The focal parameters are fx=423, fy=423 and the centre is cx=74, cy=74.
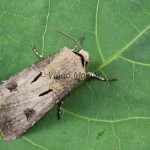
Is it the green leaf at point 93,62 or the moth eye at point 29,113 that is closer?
the green leaf at point 93,62

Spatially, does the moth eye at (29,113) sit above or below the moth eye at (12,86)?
below

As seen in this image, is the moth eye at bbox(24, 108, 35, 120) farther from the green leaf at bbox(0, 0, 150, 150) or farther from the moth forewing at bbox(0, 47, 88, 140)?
the green leaf at bbox(0, 0, 150, 150)

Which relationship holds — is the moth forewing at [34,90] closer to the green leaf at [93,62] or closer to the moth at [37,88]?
the moth at [37,88]

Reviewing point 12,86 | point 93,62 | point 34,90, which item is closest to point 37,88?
point 34,90

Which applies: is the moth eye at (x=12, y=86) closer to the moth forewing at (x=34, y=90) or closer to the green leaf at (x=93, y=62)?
the moth forewing at (x=34, y=90)

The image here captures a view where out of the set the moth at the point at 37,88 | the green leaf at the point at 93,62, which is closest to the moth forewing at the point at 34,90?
the moth at the point at 37,88

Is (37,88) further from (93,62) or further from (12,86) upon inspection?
(93,62)

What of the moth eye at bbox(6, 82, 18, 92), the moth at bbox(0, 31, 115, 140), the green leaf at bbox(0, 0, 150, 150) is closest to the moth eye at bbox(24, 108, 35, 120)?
the moth at bbox(0, 31, 115, 140)
